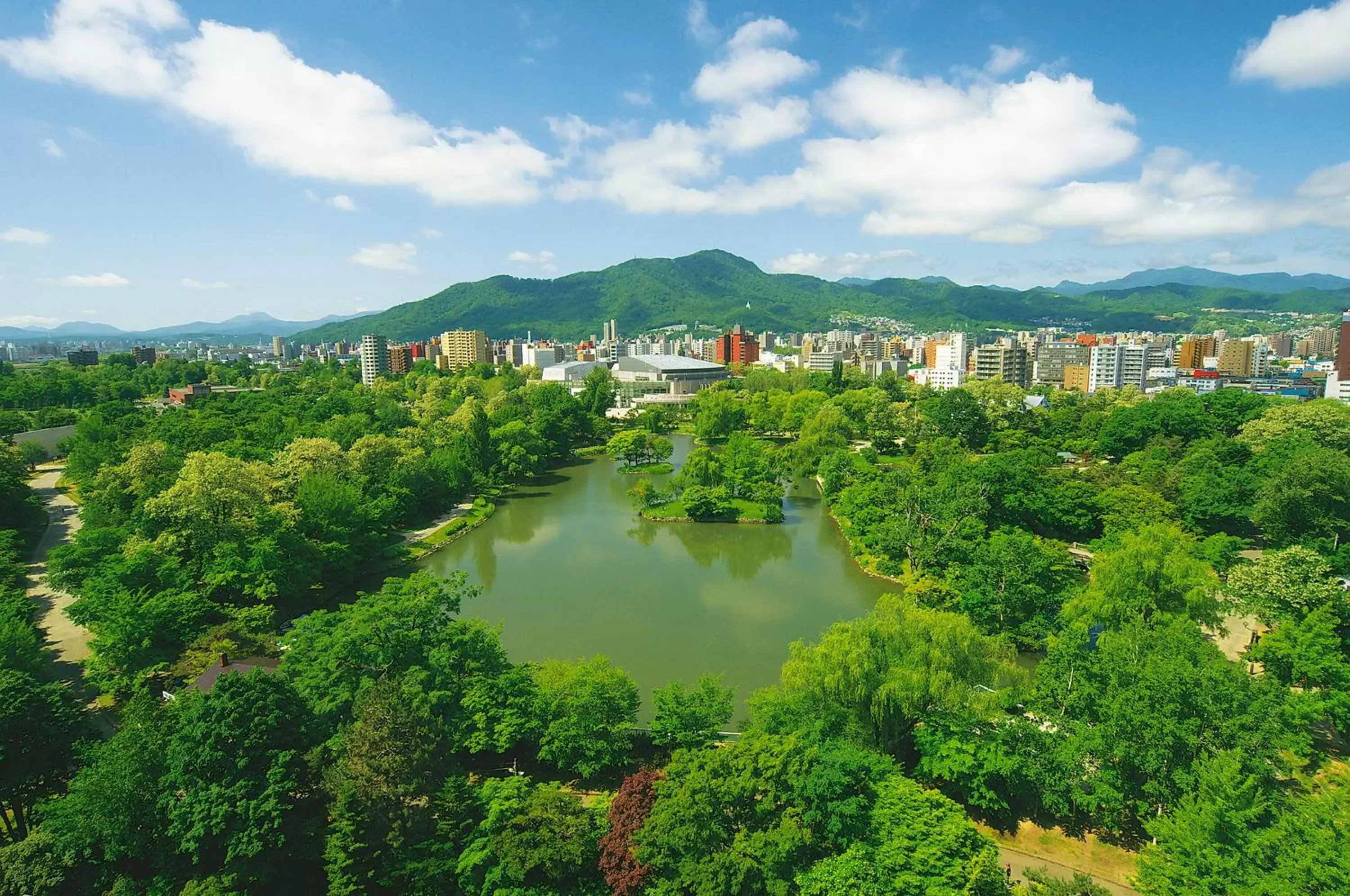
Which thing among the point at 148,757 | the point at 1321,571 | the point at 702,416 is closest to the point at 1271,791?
the point at 1321,571

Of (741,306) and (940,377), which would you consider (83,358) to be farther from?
(741,306)

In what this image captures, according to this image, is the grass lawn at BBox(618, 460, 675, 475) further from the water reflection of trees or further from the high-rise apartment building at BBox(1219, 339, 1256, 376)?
the high-rise apartment building at BBox(1219, 339, 1256, 376)

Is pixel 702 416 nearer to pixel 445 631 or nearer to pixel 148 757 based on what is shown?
pixel 445 631

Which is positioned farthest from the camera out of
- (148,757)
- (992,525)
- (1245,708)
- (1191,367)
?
(1191,367)

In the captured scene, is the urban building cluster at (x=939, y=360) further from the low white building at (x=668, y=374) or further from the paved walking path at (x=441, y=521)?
the paved walking path at (x=441, y=521)

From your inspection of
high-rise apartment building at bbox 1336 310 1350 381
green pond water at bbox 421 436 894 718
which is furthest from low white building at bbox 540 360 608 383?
high-rise apartment building at bbox 1336 310 1350 381

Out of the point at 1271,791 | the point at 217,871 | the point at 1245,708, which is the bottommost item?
the point at 217,871
